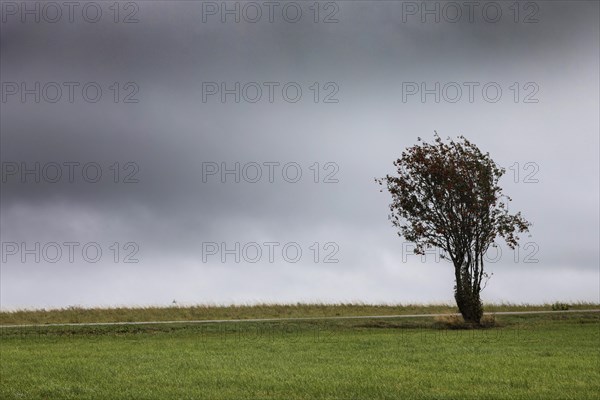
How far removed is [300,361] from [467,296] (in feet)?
65.7

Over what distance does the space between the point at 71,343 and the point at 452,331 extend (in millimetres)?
17122

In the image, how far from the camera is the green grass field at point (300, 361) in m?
16.8

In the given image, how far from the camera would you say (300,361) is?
22.0 meters

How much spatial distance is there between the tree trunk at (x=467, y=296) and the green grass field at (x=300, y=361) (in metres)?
2.19

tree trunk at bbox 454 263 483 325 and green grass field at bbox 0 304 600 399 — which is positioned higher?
tree trunk at bbox 454 263 483 325

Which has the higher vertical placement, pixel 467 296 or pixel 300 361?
pixel 467 296

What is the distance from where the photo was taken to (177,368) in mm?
20625

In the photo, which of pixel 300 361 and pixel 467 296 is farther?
pixel 467 296

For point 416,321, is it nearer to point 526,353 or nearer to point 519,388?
point 526,353

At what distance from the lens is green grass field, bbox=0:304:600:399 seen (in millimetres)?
16781

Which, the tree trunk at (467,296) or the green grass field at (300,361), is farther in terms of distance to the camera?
the tree trunk at (467,296)

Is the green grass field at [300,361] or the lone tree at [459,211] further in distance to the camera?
the lone tree at [459,211]

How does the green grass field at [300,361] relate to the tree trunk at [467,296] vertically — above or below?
below

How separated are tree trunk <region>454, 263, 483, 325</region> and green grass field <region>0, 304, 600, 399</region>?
7.17 ft
